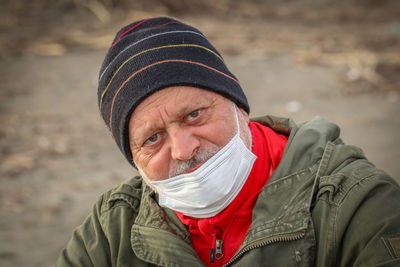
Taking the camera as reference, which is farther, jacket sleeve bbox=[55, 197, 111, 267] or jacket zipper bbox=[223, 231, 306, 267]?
jacket sleeve bbox=[55, 197, 111, 267]

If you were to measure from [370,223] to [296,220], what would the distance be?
0.29 meters

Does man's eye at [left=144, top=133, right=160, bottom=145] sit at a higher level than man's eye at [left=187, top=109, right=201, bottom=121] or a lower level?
lower

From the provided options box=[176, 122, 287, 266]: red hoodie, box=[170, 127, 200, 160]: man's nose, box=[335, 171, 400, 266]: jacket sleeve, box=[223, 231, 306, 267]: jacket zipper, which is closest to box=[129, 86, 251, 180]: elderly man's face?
box=[170, 127, 200, 160]: man's nose

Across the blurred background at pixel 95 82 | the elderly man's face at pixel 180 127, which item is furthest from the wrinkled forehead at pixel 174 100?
the blurred background at pixel 95 82

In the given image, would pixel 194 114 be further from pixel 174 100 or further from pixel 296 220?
pixel 296 220

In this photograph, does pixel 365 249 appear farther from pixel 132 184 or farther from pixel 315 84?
pixel 315 84

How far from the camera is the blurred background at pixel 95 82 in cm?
475

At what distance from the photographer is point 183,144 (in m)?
1.82

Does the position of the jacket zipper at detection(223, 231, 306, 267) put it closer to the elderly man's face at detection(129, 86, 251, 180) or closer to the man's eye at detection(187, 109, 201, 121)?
the elderly man's face at detection(129, 86, 251, 180)

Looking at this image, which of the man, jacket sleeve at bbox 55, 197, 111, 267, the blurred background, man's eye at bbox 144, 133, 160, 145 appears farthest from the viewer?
the blurred background

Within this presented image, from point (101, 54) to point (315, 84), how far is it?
5252 millimetres

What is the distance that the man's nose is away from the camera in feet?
5.90

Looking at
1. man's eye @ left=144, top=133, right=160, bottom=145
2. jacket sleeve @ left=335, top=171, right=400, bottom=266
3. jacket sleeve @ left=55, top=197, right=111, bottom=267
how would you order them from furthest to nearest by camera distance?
jacket sleeve @ left=55, top=197, right=111, bottom=267, man's eye @ left=144, top=133, right=160, bottom=145, jacket sleeve @ left=335, top=171, right=400, bottom=266

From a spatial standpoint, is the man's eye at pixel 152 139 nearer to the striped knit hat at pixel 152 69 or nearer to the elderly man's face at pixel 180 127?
the elderly man's face at pixel 180 127
